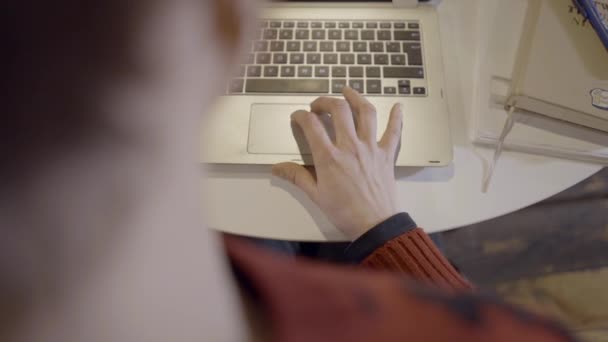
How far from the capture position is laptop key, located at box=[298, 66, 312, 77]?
600 mm

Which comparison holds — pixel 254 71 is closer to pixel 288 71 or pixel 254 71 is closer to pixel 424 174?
pixel 288 71

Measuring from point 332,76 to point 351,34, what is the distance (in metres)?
0.07

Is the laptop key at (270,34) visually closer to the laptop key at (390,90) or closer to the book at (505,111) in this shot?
the laptop key at (390,90)

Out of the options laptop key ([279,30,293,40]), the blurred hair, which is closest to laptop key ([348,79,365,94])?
laptop key ([279,30,293,40])

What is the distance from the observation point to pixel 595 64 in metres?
0.55

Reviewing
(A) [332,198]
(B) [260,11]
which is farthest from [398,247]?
(B) [260,11]

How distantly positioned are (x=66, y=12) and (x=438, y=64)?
52 centimetres

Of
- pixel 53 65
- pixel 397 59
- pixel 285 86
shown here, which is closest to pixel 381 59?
pixel 397 59

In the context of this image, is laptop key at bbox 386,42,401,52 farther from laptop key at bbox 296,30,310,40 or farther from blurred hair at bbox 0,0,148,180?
blurred hair at bbox 0,0,148,180

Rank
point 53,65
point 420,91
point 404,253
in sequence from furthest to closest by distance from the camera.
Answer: point 420,91 < point 404,253 < point 53,65

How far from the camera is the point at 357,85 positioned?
0.59 m

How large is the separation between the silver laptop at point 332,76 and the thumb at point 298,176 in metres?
0.01

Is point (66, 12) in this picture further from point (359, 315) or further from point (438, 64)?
point (438, 64)

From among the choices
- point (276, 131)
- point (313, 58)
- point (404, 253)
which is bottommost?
point (404, 253)
